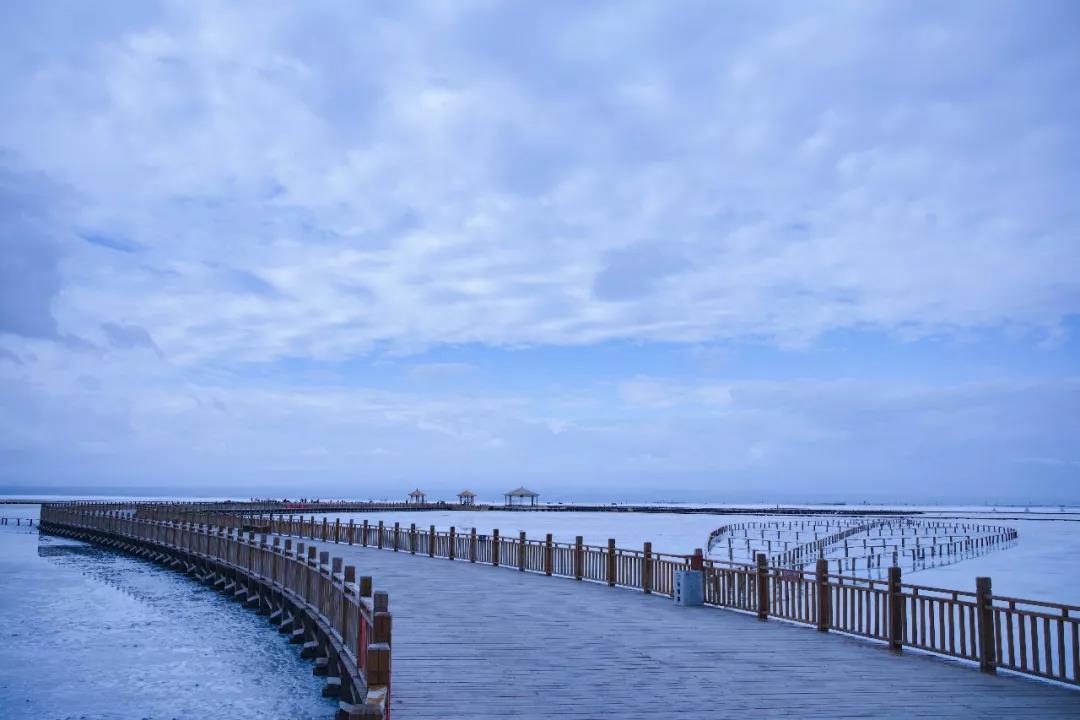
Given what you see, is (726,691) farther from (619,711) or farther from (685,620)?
(685,620)

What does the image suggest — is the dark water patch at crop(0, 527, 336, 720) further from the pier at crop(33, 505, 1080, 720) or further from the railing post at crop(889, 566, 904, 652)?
the railing post at crop(889, 566, 904, 652)

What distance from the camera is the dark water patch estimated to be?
58.4 feet

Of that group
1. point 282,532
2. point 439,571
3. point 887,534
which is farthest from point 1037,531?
point 439,571

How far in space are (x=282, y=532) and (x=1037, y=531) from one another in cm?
9706

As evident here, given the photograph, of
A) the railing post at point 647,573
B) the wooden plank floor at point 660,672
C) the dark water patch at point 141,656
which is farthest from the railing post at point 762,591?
the dark water patch at point 141,656

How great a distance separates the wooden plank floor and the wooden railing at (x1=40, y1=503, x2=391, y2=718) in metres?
0.91

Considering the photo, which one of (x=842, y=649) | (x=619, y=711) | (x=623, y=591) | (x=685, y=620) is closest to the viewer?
(x=619, y=711)

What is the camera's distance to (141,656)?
2275cm

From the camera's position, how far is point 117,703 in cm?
1798

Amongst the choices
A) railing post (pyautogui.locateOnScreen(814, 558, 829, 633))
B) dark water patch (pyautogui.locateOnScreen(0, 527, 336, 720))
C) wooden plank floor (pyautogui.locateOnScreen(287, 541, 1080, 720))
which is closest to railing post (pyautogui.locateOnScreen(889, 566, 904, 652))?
wooden plank floor (pyautogui.locateOnScreen(287, 541, 1080, 720))

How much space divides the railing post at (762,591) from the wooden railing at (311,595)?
850 centimetres

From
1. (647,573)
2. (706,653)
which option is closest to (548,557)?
(647,573)

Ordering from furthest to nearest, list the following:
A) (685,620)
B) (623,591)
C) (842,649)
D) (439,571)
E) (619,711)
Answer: (439,571) → (623,591) → (685,620) → (842,649) → (619,711)

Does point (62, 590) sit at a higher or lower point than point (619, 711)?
lower
